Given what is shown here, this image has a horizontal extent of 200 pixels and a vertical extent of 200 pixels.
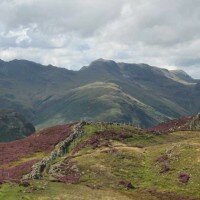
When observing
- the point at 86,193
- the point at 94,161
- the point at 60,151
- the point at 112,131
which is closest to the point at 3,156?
the point at 60,151

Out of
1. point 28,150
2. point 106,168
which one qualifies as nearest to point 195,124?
point 28,150

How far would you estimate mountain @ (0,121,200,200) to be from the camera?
207ft

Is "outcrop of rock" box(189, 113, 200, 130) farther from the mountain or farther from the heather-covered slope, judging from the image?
the heather-covered slope

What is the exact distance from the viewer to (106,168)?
79750mm

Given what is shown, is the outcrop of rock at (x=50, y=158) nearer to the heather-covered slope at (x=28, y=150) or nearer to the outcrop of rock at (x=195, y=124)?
the heather-covered slope at (x=28, y=150)

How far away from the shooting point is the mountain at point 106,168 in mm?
63219

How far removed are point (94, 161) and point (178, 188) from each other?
19.9m

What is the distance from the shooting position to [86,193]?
6212 centimetres

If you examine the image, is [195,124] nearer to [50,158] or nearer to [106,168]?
[50,158]

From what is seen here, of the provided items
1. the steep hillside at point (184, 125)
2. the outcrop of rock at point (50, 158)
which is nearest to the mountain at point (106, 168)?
the outcrop of rock at point (50, 158)

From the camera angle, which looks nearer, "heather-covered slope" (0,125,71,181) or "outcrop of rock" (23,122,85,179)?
"outcrop of rock" (23,122,85,179)

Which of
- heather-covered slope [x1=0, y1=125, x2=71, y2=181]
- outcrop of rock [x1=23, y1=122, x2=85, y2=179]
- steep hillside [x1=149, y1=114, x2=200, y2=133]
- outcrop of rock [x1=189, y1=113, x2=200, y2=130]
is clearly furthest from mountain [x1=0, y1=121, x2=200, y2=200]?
outcrop of rock [x1=189, y1=113, x2=200, y2=130]

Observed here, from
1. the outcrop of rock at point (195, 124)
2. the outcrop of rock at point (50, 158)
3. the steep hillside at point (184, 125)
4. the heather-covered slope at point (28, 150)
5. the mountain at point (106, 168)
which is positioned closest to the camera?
the mountain at point (106, 168)

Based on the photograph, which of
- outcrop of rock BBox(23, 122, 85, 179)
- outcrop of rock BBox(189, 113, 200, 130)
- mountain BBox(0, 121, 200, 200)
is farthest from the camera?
outcrop of rock BBox(189, 113, 200, 130)
